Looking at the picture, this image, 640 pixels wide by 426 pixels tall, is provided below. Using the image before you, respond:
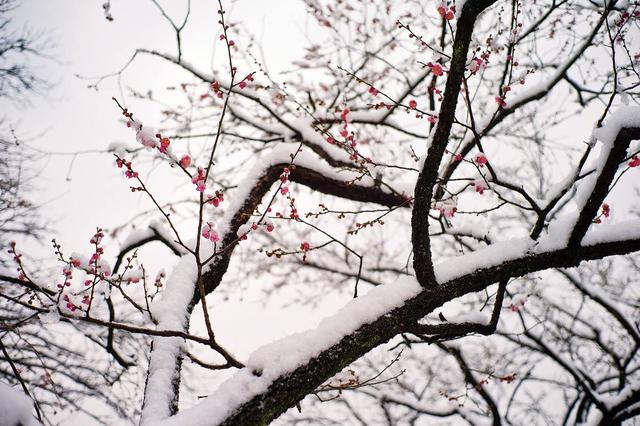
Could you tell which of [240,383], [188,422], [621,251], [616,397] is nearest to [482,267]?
[621,251]

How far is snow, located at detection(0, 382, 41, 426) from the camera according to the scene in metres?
1.02

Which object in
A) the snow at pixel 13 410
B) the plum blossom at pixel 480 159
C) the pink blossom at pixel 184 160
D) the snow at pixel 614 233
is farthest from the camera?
the snow at pixel 614 233

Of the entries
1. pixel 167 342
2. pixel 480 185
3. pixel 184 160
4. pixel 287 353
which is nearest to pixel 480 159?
pixel 480 185

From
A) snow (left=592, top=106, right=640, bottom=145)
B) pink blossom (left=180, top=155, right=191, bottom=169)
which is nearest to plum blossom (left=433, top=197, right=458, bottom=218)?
snow (left=592, top=106, right=640, bottom=145)

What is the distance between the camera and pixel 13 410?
1.04 meters

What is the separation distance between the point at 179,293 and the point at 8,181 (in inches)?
141

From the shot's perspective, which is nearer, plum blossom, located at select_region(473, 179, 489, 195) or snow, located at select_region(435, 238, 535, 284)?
snow, located at select_region(435, 238, 535, 284)

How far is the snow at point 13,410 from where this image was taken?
102 cm

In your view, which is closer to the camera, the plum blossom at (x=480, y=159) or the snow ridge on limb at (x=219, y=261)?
the snow ridge on limb at (x=219, y=261)

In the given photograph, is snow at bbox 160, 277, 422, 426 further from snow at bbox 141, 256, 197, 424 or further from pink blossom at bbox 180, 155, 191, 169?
pink blossom at bbox 180, 155, 191, 169

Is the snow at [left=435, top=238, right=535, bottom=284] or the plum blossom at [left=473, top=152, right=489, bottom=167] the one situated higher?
the plum blossom at [left=473, top=152, right=489, bottom=167]

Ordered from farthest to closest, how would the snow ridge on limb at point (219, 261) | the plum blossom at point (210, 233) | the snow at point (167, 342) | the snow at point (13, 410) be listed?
the snow ridge on limb at point (219, 261) → the snow at point (167, 342) → the plum blossom at point (210, 233) → the snow at point (13, 410)

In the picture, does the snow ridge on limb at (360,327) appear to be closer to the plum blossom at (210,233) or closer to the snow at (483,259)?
the snow at (483,259)

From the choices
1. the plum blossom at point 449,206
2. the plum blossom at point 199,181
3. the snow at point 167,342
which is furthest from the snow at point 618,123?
the snow at point 167,342
